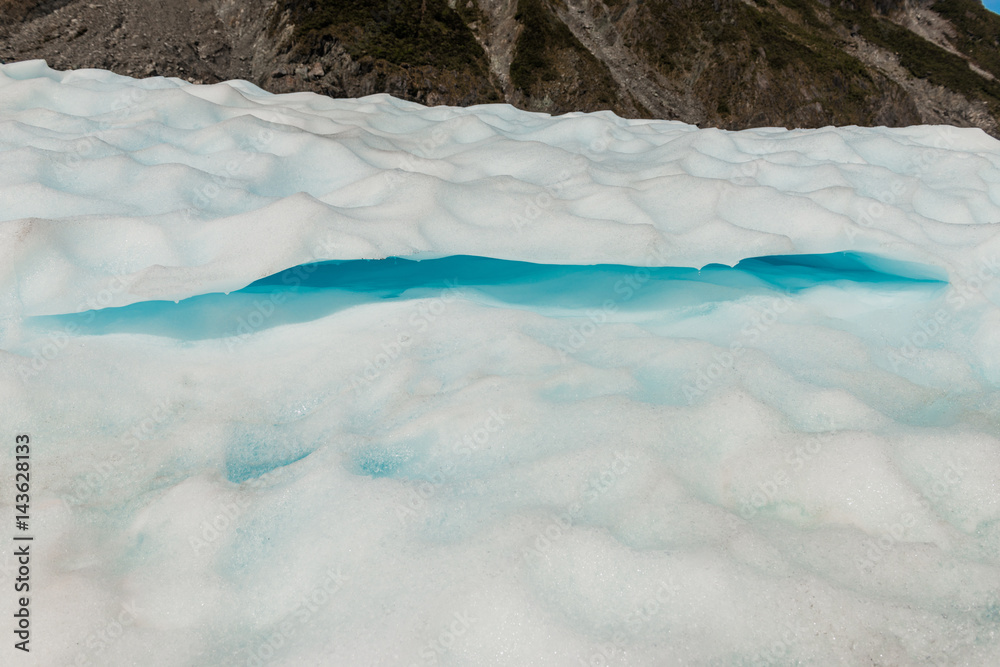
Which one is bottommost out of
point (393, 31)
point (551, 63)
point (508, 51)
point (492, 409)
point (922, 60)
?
point (551, 63)

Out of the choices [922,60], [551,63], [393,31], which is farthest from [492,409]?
[922,60]

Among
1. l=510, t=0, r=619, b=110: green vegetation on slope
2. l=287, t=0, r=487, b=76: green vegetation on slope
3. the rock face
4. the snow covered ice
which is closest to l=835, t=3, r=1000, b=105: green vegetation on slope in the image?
the rock face

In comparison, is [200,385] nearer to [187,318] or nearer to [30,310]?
[187,318]

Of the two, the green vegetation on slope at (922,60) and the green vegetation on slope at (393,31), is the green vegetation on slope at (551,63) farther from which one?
the green vegetation on slope at (922,60)

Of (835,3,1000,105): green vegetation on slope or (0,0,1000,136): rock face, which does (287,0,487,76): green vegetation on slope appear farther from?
(835,3,1000,105): green vegetation on slope

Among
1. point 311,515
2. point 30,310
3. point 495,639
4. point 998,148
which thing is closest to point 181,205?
point 30,310

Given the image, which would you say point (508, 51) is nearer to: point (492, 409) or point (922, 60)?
point (492, 409)
